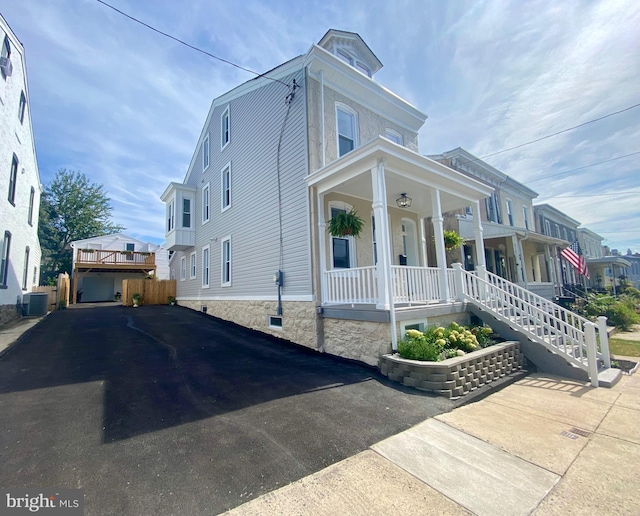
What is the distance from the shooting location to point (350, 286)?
6.51 m

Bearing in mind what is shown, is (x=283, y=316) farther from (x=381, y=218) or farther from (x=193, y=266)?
(x=193, y=266)

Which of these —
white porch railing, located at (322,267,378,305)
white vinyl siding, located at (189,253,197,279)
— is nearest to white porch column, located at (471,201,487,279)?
white porch railing, located at (322,267,378,305)

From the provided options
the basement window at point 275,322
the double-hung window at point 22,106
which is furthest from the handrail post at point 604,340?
the double-hung window at point 22,106

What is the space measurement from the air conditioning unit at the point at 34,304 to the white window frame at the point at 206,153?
8347 millimetres

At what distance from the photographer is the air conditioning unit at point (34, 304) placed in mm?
11375

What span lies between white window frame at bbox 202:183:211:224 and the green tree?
2278 cm

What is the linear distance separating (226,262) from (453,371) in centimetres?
906

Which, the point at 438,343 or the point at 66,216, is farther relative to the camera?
the point at 66,216

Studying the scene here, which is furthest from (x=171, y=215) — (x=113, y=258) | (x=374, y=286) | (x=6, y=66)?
(x=374, y=286)

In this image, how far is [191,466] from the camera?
2592 millimetres

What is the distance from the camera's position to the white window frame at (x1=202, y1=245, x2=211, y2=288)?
12.9m

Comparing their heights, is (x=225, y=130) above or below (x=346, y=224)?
above

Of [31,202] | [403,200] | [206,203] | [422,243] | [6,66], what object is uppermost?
[6,66]

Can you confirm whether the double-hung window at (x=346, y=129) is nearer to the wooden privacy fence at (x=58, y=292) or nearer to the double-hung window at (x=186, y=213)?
the double-hung window at (x=186, y=213)
